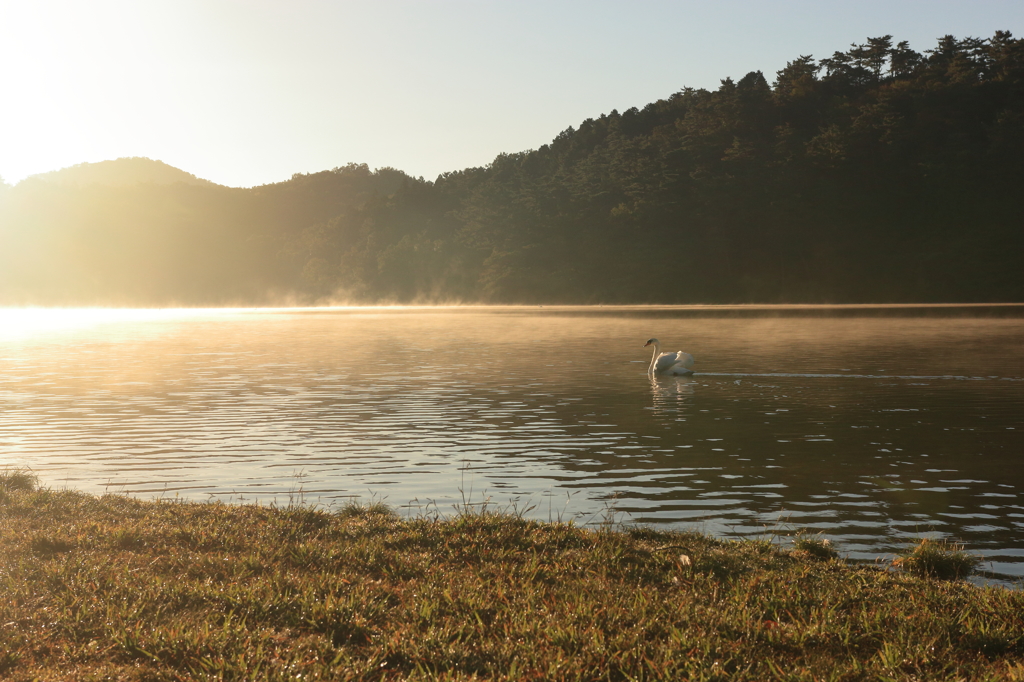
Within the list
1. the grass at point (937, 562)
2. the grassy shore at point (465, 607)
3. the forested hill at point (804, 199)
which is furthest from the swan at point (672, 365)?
the forested hill at point (804, 199)

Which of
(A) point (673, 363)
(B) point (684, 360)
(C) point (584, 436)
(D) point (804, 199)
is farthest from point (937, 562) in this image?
(D) point (804, 199)

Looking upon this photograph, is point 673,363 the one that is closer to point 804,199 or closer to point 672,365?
point 672,365

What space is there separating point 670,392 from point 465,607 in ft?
69.7

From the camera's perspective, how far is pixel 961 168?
113 m

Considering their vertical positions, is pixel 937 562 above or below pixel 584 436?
above

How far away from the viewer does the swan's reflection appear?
24688 mm

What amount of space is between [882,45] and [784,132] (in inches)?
1349

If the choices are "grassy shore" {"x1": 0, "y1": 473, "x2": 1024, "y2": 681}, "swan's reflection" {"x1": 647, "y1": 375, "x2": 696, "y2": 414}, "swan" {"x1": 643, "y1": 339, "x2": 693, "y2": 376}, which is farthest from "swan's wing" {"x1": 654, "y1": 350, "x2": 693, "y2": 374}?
"grassy shore" {"x1": 0, "y1": 473, "x2": 1024, "y2": 681}

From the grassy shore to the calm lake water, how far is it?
250cm

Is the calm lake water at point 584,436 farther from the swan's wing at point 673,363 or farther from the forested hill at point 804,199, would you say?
the forested hill at point 804,199

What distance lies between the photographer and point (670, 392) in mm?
28000

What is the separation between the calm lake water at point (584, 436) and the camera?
13172 mm

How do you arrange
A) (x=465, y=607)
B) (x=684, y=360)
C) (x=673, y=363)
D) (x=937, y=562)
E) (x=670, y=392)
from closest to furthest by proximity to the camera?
(x=465, y=607) → (x=937, y=562) → (x=670, y=392) → (x=673, y=363) → (x=684, y=360)

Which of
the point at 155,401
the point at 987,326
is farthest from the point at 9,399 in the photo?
the point at 987,326
